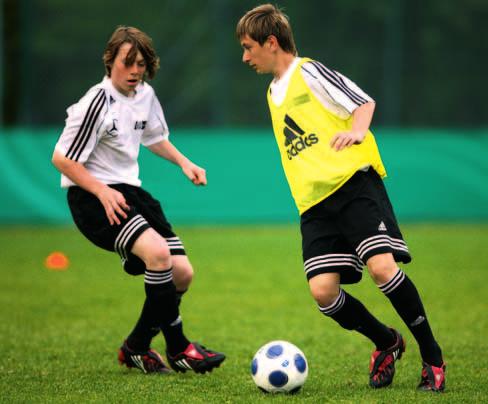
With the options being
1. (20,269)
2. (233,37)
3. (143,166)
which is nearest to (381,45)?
(233,37)

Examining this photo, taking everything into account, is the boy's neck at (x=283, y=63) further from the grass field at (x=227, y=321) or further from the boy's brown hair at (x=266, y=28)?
the grass field at (x=227, y=321)

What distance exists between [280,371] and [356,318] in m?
0.57

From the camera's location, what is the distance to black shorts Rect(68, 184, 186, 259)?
500 cm

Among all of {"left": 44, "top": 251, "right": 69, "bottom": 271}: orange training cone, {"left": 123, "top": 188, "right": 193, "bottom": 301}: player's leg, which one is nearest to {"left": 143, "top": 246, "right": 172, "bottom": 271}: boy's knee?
{"left": 123, "top": 188, "right": 193, "bottom": 301}: player's leg

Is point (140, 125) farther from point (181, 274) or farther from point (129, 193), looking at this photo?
point (181, 274)

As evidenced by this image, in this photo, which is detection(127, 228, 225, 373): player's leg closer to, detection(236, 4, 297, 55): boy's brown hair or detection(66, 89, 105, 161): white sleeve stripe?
detection(66, 89, 105, 161): white sleeve stripe

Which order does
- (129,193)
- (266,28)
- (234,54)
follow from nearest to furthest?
(266,28) < (129,193) < (234,54)

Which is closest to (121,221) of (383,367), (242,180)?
(383,367)

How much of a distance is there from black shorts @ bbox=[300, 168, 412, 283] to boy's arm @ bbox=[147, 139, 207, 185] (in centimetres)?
77

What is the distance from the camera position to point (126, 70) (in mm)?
5184

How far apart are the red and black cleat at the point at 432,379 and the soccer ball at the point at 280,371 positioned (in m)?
0.61

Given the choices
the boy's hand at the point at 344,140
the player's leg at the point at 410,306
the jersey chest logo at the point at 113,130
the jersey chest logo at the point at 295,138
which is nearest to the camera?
the boy's hand at the point at 344,140

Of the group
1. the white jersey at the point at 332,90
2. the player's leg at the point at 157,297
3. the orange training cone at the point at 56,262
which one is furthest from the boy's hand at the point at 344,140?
the orange training cone at the point at 56,262

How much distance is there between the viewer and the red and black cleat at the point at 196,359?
17.1 ft
